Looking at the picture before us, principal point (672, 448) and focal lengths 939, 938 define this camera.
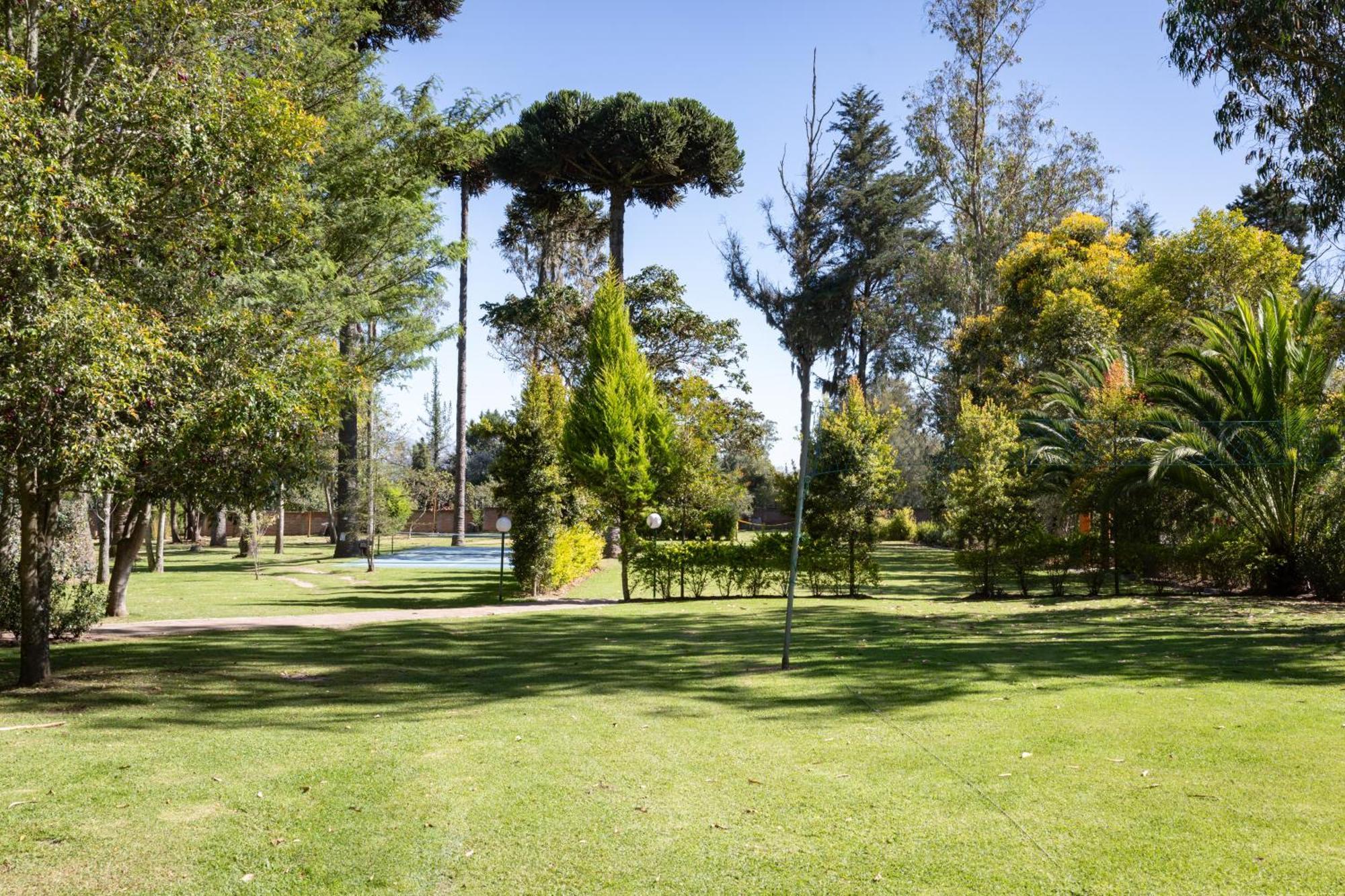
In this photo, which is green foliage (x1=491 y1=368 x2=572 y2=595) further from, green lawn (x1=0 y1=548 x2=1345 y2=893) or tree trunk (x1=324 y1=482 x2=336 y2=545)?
tree trunk (x1=324 y1=482 x2=336 y2=545)

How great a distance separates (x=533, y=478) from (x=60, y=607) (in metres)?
8.70

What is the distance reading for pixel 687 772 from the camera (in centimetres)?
607

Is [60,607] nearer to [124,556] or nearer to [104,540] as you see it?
[124,556]

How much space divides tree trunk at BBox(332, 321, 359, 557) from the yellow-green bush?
27.4ft

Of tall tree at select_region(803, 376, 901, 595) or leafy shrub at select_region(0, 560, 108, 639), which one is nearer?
leafy shrub at select_region(0, 560, 108, 639)

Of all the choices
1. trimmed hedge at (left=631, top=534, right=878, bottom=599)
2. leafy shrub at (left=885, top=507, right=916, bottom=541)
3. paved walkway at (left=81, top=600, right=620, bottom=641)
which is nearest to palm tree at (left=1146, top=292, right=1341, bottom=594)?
trimmed hedge at (left=631, top=534, right=878, bottom=599)

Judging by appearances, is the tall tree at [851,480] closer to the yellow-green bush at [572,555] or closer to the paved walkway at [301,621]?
the paved walkway at [301,621]

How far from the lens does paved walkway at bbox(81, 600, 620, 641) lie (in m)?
13.3

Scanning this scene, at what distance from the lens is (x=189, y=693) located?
29.0 feet

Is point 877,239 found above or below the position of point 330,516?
above

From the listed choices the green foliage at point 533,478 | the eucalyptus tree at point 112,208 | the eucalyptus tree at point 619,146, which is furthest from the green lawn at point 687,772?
the eucalyptus tree at point 619,146

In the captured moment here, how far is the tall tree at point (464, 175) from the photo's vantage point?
20672 millimetres

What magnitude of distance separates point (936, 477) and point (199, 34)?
29.8m

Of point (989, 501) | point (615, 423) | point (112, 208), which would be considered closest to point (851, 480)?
point (989, 501)
